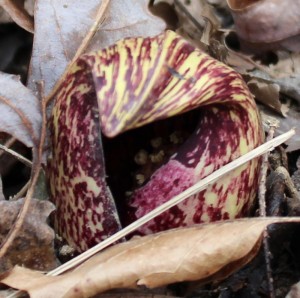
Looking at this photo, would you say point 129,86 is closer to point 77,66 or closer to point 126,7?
point 77,66

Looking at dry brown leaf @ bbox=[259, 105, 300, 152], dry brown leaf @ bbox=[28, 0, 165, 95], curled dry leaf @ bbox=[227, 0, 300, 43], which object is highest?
dry brown leaf @ bbox=[28, 0, 165, 95]

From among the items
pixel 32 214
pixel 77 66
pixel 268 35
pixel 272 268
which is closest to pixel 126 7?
pixel 268 35

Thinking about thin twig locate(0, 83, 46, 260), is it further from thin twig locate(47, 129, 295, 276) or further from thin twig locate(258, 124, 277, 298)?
thin twig locate(258, 124, 277, 298)

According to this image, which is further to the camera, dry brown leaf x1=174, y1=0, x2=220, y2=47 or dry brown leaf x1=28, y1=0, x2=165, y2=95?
dry brown leaf x1=174, y1=0, x2=220, y2=47

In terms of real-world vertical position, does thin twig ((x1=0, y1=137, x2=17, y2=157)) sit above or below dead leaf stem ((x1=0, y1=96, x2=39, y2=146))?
below

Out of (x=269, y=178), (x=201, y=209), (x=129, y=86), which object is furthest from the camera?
(x=269, y=178)

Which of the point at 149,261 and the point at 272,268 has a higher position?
the point at 149,261

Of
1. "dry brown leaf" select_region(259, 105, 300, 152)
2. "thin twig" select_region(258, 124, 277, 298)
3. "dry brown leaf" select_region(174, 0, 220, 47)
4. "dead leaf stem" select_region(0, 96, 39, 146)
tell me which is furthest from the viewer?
"dry brown leaf" select_region(174, 0, 220, 47)

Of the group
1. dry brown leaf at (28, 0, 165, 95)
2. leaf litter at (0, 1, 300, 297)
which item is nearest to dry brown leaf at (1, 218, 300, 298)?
leaf litter at (0, 1, 300, 297)
